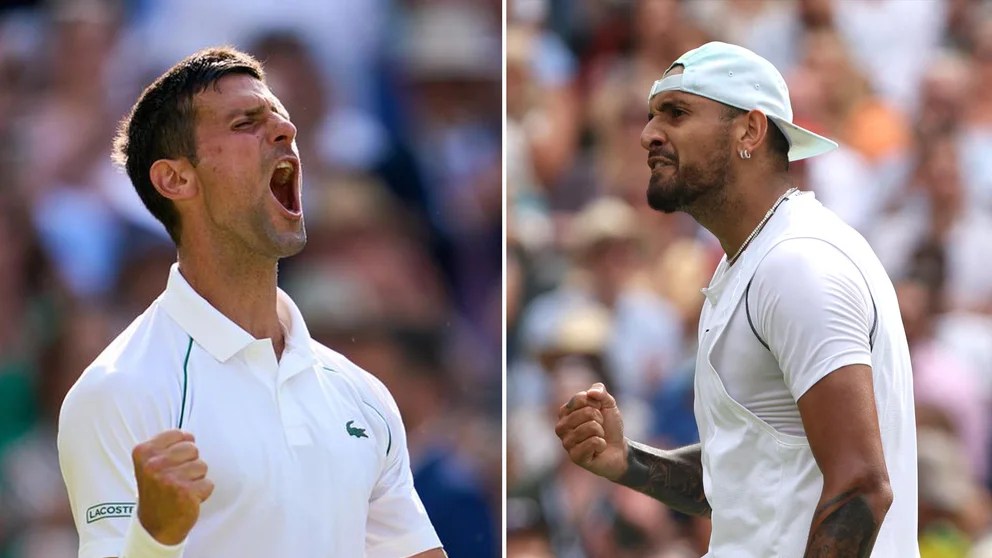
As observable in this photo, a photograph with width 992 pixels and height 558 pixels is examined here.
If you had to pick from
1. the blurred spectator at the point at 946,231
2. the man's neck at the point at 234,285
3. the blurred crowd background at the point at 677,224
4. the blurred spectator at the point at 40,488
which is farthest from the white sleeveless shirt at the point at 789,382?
the blurred spectator at the point at 946,231

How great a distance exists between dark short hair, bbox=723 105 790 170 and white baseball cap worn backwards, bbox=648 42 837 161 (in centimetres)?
1

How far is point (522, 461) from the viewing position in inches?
242

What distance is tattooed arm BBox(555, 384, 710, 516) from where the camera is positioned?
10.8ft

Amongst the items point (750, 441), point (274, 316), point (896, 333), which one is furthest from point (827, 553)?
point (274, 316)

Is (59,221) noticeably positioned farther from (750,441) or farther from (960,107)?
(960,107)

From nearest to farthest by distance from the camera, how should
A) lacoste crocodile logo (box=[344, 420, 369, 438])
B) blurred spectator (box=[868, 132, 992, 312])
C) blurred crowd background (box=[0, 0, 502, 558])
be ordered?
lacoste crocodile logo (box=[344, 420, 369, 438]), blurred crowd background (box=[0, 0, 502, 558]), blurred spectator (box=[868, 132, 992, 312])

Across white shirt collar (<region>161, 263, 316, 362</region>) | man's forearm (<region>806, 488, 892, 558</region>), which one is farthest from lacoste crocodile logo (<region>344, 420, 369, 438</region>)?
man's forearm (<region>806, 488, 892, 558</region>)

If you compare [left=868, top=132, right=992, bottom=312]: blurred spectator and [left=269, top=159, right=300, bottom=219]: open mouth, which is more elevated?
[left=269, top=159, right=300, bottom=219]: open mouth

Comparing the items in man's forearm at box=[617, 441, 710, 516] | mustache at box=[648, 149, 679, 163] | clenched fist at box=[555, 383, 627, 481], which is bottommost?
man's forearm at box=[617, 441, 710, 516]

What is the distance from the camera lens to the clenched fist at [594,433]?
3.30 meters

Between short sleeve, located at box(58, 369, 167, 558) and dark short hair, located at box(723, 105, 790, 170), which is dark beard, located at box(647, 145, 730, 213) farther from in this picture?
short sleeve, located at box(58, 369, 167, 558)

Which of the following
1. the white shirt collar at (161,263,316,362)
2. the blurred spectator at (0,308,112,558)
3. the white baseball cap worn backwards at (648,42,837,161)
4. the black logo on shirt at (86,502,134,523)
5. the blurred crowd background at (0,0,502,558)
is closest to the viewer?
the black logo on shirt at (86,502,134,523)

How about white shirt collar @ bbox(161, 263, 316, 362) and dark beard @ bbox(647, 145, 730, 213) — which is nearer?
white shirt collar @ bbox(161, 263, 316, 362)

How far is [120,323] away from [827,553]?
323 centimetres
